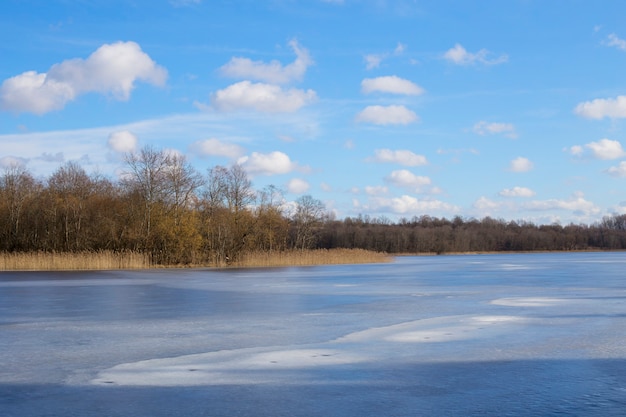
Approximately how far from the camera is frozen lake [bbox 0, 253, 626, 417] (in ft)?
18.5

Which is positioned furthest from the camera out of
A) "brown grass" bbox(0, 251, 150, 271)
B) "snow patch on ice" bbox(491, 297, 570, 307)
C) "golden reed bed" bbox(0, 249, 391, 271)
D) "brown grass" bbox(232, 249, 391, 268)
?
"brown grass" bbox(232, 249, 391, 268)

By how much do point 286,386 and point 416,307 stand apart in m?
7.99

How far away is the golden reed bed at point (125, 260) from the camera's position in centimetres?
3425

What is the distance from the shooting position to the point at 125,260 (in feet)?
121

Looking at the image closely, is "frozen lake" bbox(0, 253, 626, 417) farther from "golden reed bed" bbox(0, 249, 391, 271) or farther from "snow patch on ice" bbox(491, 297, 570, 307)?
"golden reed bed" bbox(0, 249, 391, 271)

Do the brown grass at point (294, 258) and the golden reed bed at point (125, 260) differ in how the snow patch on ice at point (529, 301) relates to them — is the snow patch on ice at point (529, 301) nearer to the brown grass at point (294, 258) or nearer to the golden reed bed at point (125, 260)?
the golden reed bed at point (125, 260)

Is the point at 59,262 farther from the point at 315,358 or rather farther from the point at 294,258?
the point at 315,358

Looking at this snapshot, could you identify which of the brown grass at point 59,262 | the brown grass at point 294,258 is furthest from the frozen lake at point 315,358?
the brown grass at point 294,258

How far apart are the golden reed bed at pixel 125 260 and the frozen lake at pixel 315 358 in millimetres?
20099

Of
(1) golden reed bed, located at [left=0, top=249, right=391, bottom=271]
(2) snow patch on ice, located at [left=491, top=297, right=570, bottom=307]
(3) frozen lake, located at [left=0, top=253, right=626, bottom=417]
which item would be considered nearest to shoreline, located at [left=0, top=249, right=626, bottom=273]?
(1) golden reed bed, located at [left=0, top=249, right=391, bottom=271]

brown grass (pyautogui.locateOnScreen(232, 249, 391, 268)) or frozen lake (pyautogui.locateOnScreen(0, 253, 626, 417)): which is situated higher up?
brown grass (pyautogui.locateOnScreen(232, 249, 391, 268))

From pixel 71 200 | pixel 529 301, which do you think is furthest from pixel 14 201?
pixel 529 301

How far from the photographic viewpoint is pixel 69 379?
263 inches

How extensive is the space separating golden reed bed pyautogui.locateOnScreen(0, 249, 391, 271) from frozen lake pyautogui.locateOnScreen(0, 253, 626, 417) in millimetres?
20099
